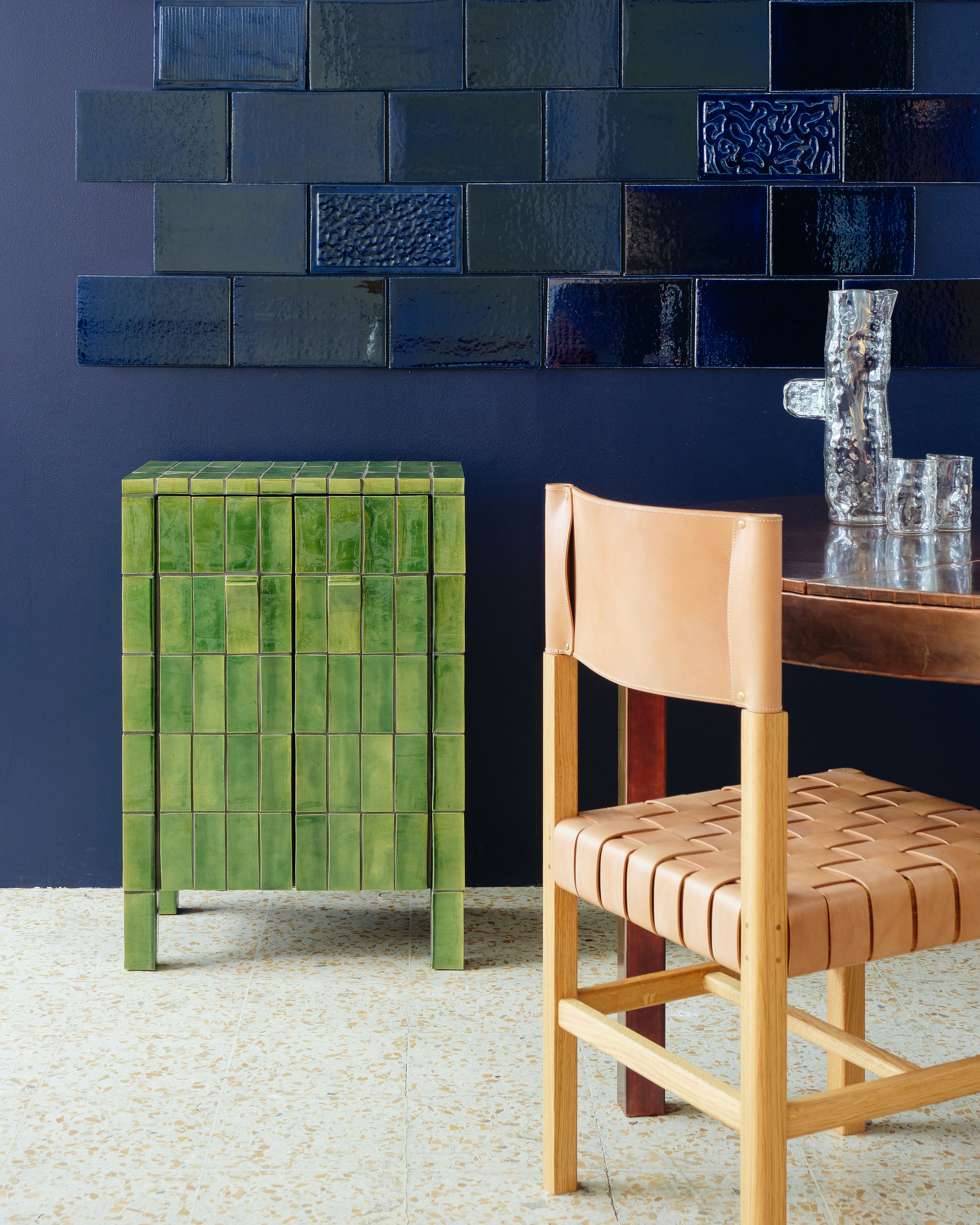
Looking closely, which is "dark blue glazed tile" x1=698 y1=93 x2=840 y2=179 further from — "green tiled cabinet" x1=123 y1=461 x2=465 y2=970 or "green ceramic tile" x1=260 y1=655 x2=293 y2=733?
"green ceramic tile" x1=260 y1=655 x2=293 y2=733

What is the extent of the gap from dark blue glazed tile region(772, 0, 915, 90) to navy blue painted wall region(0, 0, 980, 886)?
→ 0.13 meters

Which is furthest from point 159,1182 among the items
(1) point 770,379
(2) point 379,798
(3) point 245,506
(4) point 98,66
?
(4) point 98,66

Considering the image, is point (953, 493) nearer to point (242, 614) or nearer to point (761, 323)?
point (761, 323)

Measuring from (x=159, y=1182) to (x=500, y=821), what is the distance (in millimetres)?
1272

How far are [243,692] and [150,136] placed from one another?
118cm

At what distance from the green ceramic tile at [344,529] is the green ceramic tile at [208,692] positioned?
289 mm

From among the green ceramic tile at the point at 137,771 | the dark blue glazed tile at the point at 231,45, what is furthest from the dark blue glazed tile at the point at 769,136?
the green ceramic tile at the point at 137,771

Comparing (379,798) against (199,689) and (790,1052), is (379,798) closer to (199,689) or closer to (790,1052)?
(199,689)

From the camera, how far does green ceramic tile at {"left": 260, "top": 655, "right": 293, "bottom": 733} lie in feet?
8.19

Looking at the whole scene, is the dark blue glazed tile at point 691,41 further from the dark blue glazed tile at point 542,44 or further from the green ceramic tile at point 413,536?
the green ceramic tile at point 413,536

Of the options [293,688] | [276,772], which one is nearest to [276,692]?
[293,688]

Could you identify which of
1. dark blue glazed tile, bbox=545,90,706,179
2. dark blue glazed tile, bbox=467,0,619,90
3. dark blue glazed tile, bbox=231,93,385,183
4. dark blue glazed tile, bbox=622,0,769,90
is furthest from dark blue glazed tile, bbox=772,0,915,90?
dark blue glazed tile, bbox=231,93,385,183

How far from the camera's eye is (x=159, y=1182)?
1800 millimetres

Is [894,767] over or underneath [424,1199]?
over
